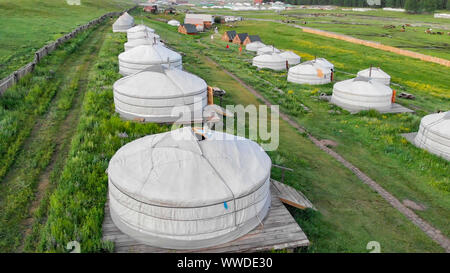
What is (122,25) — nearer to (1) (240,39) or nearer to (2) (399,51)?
(1) (240,39)

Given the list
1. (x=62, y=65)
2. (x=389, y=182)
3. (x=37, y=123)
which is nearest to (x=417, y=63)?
(x=389, y=182)

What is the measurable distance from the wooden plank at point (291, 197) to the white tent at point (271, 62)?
28155 millimetres

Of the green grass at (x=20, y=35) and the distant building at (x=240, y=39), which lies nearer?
the green grass at (x=20, y=35)

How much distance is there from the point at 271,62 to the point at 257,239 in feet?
103

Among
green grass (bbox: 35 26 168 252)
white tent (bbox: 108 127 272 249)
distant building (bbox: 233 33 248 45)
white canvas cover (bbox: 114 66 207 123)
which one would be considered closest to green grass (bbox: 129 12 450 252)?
white tent (bbox: 108 127 272 249)

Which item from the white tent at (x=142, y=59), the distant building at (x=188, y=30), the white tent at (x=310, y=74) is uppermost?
the distant building at (x=188, y=30)

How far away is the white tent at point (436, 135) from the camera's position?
15.4 m

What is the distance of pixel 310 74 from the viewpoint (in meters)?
30.4

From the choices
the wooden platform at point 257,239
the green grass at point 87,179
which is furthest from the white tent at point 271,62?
the wooden platform at point 257,239

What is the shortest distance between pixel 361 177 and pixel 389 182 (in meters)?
1.09

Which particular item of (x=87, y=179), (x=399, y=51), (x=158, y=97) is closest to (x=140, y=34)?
(x=158, y=97)

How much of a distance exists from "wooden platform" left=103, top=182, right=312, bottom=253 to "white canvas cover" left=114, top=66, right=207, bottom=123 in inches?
329

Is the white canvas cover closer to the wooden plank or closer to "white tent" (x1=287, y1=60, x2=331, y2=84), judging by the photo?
the wooden plank

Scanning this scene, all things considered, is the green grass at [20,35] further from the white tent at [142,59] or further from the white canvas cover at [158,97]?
the white canvas cover at [158,97]
